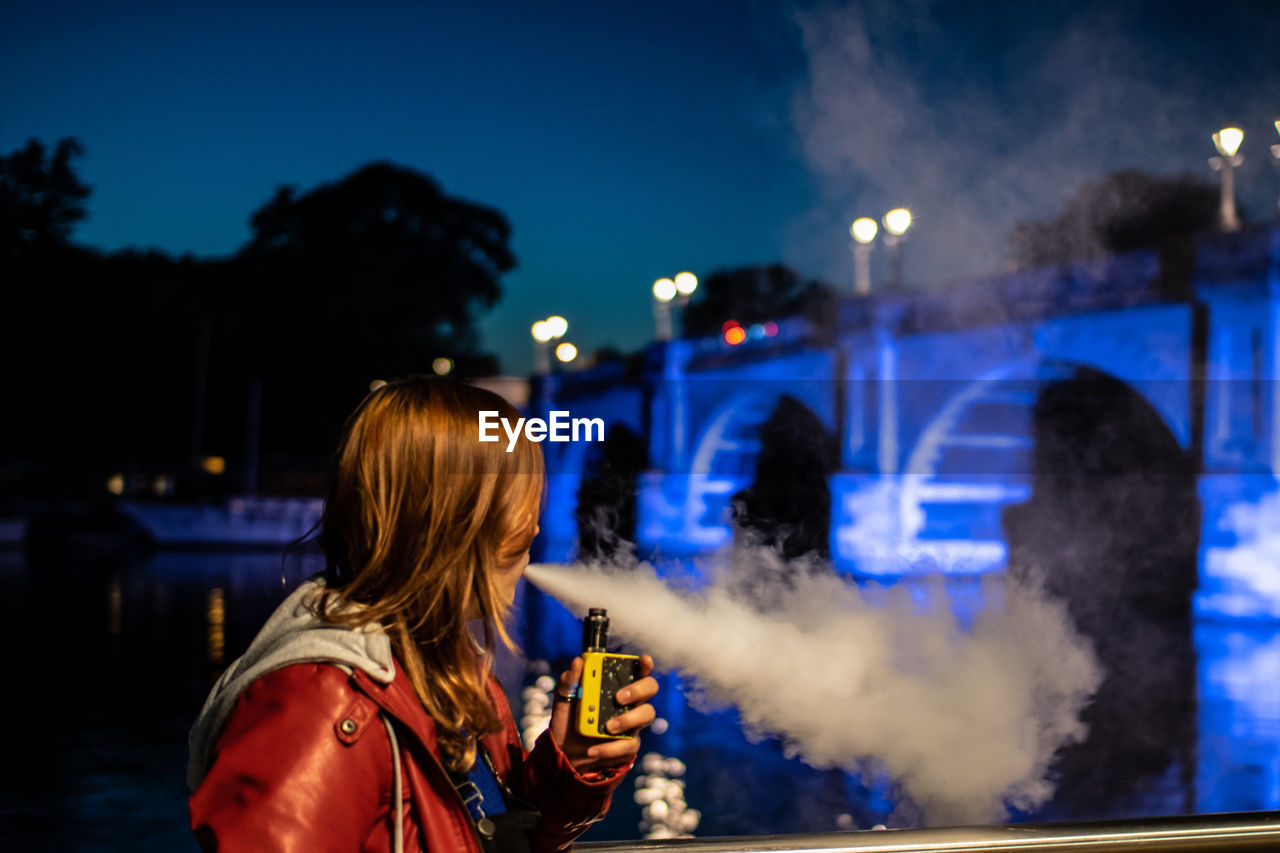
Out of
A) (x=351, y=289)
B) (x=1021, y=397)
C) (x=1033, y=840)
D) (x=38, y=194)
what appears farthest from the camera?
(x=351, y=289)

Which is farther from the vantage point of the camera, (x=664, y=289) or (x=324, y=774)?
(x=664, y=289)

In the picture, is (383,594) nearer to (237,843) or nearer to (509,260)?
(237,843)

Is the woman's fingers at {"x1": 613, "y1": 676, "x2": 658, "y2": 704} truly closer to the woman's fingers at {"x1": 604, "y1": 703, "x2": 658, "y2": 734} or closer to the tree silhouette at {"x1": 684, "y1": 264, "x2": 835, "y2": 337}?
the woman's fingers at {"x1": 604, "y1": 703, "x2": 658, "y2": 734}

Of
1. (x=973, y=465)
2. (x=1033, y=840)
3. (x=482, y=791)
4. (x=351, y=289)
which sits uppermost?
(x=351, y=289)

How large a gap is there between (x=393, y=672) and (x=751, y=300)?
147 feet

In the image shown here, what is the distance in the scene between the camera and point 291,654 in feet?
5.03

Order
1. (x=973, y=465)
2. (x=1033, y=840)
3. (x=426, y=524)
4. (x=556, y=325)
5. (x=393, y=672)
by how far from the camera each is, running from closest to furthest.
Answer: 1. (x=393, y=672)
2. (x=426, y=524)
3. (x=1033, y=840)
4. (x=556, y=325)
5. (x=973, y=465)

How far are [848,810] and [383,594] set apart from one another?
9.44 metres

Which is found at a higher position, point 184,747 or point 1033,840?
point 1033,840

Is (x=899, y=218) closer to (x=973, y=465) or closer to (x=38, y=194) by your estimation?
(x=38, y=194)

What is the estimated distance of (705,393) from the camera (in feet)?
111

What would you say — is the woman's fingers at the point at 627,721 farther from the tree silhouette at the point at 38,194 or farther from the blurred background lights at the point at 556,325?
the tree silhouette at the point at 38,194

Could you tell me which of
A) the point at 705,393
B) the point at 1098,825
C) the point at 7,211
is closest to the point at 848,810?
the point at 1098,825

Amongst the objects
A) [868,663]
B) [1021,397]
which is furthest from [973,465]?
[868,663]
